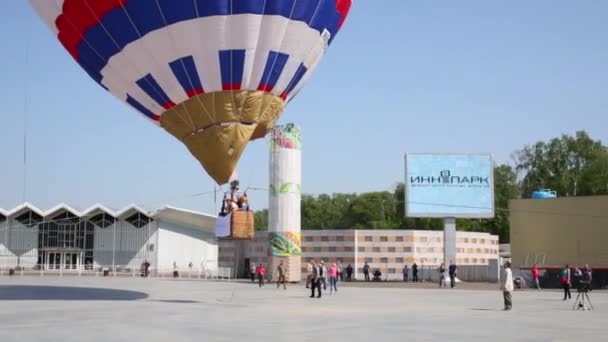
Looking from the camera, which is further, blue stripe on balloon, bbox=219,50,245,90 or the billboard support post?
the billboard support post

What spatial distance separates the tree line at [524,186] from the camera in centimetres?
7156

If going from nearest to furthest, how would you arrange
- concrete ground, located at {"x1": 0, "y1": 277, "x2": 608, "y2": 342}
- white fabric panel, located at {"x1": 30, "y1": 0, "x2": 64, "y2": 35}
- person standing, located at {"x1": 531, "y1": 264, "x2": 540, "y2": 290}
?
1. concrete ground, located at {"x1": 0, "y1": 277, "x2": 608, "y2": 342}
2. white fabric panel, located at {"x1": 30, "y1": 0, "x2": 64, "y2": 35}
3. person standing, located at {"x1": 531, "y1": 264, "x2": 540, "y2": 290}

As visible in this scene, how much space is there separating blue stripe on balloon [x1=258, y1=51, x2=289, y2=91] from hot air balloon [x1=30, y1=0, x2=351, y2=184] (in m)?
0.03

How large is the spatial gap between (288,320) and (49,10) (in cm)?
1018

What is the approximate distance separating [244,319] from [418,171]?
2594 centimetres

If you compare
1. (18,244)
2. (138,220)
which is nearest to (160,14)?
(138,220)

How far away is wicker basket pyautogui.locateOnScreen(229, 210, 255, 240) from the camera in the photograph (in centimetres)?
2028

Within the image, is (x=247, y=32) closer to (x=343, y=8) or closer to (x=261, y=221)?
(x=343, y=8)

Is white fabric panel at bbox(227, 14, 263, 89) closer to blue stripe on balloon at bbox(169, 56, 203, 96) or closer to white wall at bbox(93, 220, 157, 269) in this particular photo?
blue stripe on balloon at bbox(169, 56, 203, 96)

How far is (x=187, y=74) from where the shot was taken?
62.3 ft

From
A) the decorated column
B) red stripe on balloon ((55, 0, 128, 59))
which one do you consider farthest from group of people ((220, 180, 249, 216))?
the decorated column

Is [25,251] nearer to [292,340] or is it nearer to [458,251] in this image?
[458,251]

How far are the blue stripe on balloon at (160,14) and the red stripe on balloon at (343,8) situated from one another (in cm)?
44

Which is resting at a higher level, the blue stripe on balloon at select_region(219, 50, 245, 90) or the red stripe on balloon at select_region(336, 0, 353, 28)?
the red stripe on balloon at select_region(336, 0, 353, 28)
